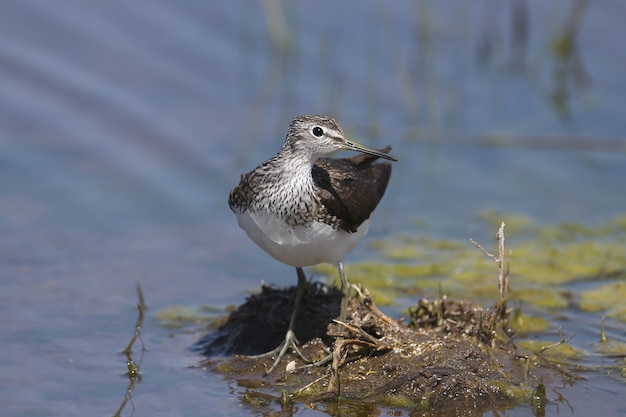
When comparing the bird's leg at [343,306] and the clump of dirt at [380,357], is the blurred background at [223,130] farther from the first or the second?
the bird's leg at [343,306]

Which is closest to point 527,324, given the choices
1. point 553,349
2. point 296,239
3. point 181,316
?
point 553,349

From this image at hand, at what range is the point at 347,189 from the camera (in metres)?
6.11

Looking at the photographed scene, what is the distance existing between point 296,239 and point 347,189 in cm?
54

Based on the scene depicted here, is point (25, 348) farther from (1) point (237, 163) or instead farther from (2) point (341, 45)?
(2) point (341, 45)

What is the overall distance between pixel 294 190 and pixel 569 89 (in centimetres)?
Answer: 622

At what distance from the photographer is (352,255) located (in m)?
8.29

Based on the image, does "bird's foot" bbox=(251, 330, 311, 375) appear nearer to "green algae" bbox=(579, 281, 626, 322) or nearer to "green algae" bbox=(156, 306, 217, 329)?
"green algae" bbox=(156, 306, 217, 329)

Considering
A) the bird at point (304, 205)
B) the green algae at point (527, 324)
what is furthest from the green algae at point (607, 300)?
the bird at point (304, 205)

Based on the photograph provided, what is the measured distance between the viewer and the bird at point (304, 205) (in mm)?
5770

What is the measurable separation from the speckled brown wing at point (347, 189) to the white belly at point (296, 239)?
0.35 ft

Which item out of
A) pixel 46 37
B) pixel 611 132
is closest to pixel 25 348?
pixel 46 37

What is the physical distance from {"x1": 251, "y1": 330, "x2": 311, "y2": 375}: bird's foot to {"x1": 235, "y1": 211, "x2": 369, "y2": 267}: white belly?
1.58 feet

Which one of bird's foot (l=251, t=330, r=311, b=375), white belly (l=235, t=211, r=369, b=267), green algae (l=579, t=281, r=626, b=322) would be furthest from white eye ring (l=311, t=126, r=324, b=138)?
green algae (l=579, t=281, r=626, b=322)

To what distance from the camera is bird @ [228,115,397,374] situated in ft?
18.9
